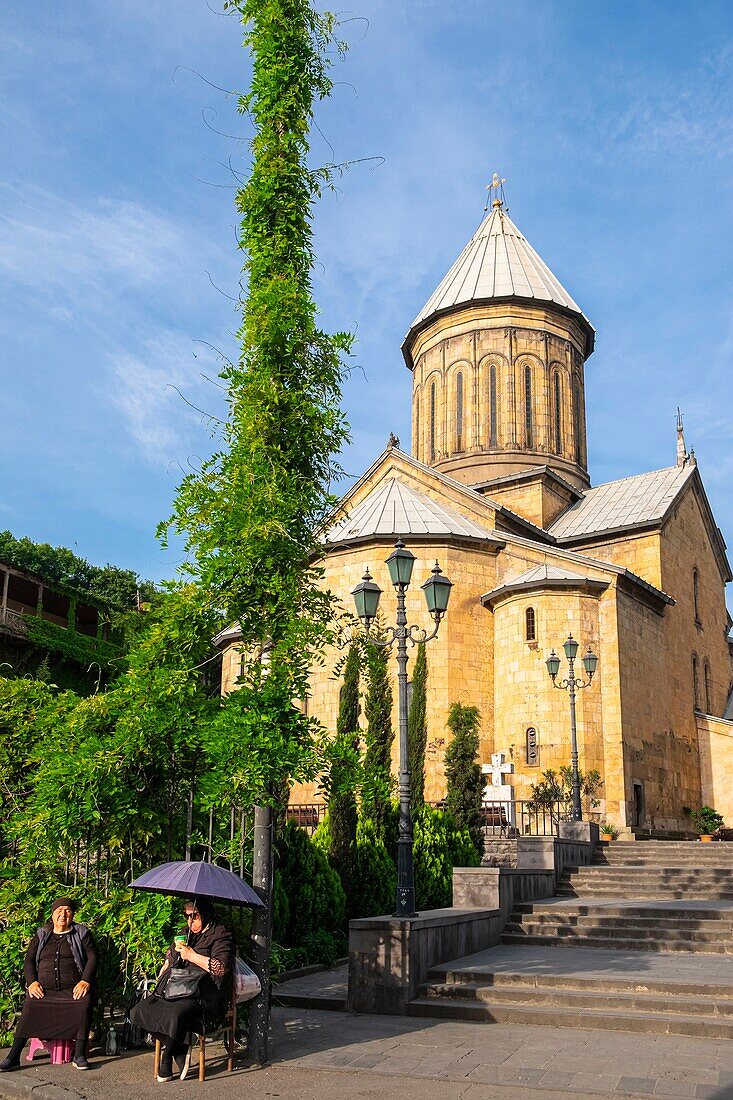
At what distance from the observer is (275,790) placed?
628 cm

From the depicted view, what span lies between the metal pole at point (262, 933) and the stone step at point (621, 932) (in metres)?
5.32

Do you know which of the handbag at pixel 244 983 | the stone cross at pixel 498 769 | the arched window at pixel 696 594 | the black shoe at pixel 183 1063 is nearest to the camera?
the black shoe at pixel 183 1063

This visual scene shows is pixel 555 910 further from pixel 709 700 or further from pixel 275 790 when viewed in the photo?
pixel 709 700

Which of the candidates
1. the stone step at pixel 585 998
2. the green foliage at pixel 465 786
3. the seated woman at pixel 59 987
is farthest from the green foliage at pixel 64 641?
the seated woman at pixel 59 987

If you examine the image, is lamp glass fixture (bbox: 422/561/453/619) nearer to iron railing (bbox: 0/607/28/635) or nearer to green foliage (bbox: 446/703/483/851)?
green foliage (bbox: 446/703/483/851)

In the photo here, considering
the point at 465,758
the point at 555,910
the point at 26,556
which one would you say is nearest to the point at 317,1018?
the point at 555,910

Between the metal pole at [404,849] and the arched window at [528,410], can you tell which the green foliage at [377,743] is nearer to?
the metal pole at [404,849]

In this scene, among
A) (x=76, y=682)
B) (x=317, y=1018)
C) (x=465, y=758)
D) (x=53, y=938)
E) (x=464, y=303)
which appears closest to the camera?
(x=53, y=938)

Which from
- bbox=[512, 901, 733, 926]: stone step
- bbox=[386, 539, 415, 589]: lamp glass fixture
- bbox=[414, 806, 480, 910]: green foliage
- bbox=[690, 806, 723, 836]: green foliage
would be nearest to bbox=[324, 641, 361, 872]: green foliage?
bbox=[386, 539, 415, 589]: lamp glass fixture

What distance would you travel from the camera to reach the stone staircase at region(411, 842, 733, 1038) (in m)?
7.25

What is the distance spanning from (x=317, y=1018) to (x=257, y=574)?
377 centimetres

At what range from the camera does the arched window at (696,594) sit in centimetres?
2822

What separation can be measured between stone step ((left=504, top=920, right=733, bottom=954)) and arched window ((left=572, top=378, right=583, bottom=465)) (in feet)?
67.3

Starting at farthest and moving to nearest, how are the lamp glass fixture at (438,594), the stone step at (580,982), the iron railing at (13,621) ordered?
the iron railing at (13,621) → the lamp glass fixture at (438,594) → the stone step at (580,982)
